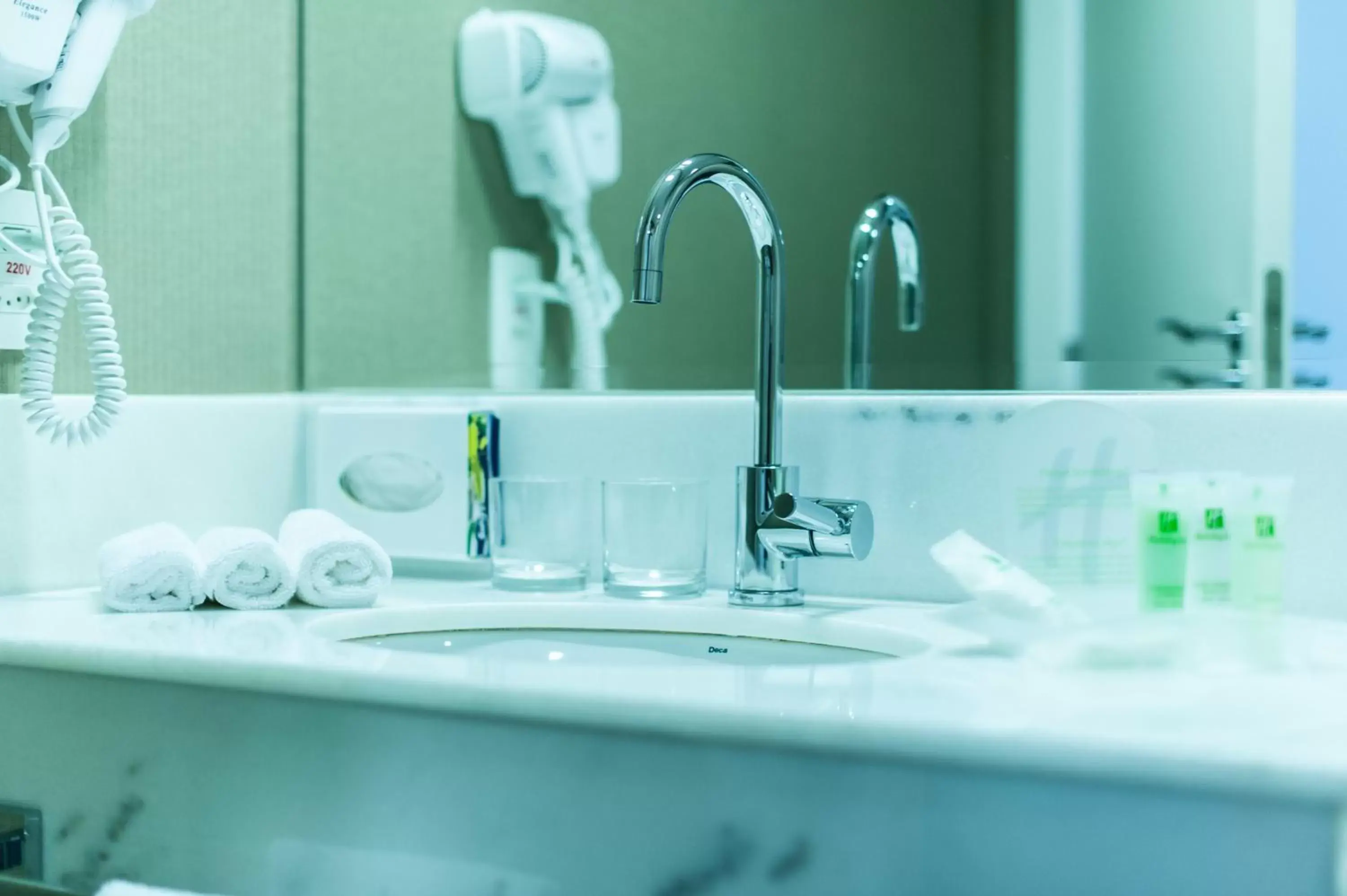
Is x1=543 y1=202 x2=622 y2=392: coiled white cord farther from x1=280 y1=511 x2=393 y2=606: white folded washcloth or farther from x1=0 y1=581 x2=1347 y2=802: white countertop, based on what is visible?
x1=0 y1=581 x2=1347 y2=802: white countertop

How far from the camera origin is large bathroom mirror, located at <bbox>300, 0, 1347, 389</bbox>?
3.19 feet

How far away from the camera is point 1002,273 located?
1.06 meters

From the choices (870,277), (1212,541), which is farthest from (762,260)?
(1212,541)

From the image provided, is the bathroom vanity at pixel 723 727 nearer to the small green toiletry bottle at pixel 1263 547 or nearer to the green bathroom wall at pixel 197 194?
the small green toiletry bottle at pixel 1263 547

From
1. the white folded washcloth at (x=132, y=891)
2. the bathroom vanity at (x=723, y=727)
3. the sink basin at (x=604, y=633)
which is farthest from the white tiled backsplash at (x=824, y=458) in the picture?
the white folded washcloth at (x=132, y=891)

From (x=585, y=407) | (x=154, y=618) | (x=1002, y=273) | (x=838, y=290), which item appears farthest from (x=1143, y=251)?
(x=154, y=618)

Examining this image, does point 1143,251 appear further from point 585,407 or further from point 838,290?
point 585,407

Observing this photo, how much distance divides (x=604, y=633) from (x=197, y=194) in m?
0.54

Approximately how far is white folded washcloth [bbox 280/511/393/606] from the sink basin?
0.03 meters

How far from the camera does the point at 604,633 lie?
1.01 m

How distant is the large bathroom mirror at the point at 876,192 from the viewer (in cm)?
97

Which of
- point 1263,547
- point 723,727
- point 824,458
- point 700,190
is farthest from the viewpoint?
point 700,190

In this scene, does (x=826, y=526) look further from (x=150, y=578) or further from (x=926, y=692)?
(x=150, y=578)

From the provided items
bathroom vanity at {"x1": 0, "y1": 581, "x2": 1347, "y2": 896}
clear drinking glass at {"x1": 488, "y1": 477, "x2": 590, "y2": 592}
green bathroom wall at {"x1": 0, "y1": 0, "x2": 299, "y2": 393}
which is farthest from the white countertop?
green bathroom wall at {"x1": 0, "y1": 0, "x2": 299, "y2": 393}
